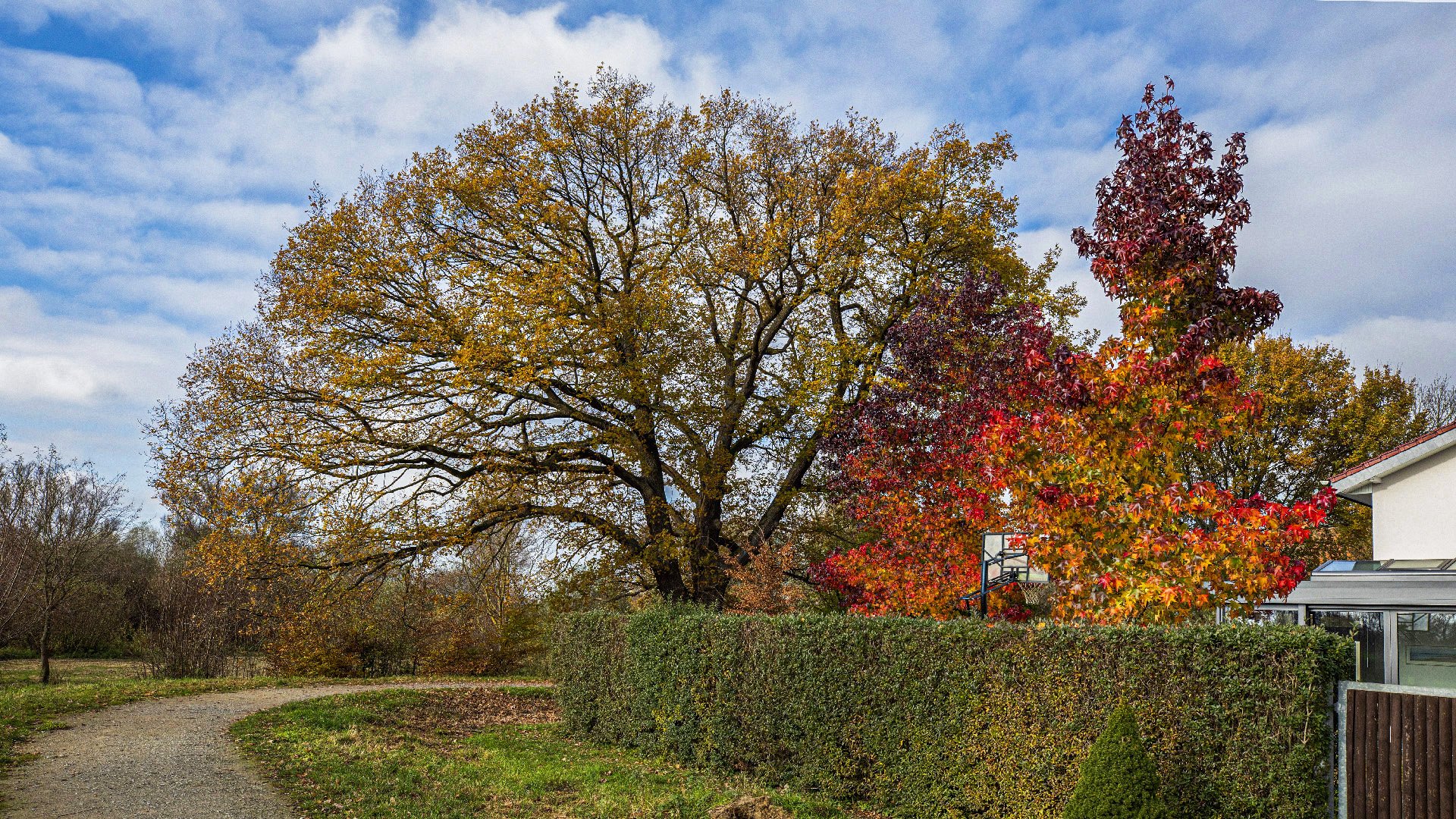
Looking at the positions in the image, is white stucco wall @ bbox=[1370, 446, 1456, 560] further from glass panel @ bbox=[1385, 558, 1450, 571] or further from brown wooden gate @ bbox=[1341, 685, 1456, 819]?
brown wooden gate @ bbox=[1341, 685, 1456, 819]

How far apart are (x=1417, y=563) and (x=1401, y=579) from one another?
1.86m

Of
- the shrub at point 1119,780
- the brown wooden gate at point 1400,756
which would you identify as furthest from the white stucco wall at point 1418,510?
the shrub at point 1119,780

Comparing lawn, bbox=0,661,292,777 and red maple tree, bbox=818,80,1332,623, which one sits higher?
red maple tree, bbox=818,80,1332,623

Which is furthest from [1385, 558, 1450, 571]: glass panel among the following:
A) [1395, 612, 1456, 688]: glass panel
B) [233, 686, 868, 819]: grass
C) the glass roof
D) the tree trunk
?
the tree trunk

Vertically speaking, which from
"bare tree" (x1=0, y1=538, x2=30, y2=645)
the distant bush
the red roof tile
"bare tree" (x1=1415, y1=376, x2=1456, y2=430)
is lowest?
the distant bush

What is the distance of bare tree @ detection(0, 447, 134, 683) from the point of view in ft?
60.1

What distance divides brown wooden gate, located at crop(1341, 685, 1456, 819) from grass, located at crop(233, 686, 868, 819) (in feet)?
13.4

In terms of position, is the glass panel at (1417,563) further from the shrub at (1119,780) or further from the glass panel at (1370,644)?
the shrub at (1119,780)

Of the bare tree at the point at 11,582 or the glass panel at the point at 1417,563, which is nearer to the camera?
the glass panel at the point at 1417,563

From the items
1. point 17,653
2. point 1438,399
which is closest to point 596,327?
point 17,653

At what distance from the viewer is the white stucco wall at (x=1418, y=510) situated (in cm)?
1302

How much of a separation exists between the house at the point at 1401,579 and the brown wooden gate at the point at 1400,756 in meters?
5.46

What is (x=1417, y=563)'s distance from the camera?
12.3 m

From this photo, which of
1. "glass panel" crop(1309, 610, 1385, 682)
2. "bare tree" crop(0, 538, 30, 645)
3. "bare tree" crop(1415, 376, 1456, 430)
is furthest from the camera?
"bare tree" crop(1415, 376, 1456, 430)
